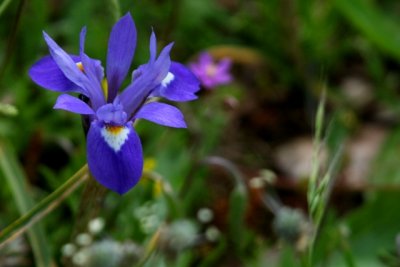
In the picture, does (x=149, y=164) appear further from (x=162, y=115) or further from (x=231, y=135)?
(x=162, y=115)

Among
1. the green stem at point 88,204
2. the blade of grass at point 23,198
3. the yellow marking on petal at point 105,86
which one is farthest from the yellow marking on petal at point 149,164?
the yellow marking on petal at point 105,86

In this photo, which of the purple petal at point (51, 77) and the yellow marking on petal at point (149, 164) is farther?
the yellow marking on petal at point (149, 164)

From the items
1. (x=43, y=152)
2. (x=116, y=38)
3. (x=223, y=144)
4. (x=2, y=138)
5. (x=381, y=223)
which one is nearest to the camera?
(x=116, y=38)

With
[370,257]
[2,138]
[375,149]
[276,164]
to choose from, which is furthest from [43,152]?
[375,149]

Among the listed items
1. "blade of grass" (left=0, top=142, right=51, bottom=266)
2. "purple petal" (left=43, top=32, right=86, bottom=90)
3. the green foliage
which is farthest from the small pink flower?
"purple petal" (left=43, top=32, right=86, bottom=90)

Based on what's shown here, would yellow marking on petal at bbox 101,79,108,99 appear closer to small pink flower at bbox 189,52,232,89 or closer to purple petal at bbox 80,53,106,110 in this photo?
purple petal at bbox 80,53,106,110

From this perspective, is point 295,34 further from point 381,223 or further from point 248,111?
point 381,223

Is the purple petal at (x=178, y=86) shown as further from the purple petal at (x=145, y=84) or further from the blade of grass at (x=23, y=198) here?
the blade of grass at (x=23, y=198)
